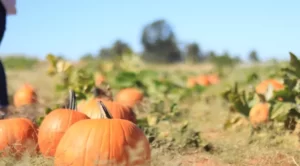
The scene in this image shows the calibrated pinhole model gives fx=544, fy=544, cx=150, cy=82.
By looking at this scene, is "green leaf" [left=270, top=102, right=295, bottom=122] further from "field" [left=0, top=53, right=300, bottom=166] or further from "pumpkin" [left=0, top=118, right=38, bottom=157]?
"pumpkin" [left=0, top=118, right=38, bottom=157]

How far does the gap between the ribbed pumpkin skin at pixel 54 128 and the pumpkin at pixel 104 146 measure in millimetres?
563

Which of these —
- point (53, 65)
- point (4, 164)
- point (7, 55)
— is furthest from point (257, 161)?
point (7, 55)

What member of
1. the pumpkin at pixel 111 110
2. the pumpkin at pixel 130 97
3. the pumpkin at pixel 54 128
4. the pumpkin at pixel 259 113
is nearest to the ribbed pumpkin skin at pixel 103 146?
the pumpkin at pixel 54 128

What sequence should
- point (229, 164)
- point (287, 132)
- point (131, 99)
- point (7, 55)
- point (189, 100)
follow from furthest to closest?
1. point (7, 55)
2. point (189, 100)
3. point (131, 99)
4. point (287, 132)
5. point (229, 164)

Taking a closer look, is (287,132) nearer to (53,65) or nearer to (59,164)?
(59,164)

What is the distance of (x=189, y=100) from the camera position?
9828mm

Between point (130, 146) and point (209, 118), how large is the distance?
4020 millimetres

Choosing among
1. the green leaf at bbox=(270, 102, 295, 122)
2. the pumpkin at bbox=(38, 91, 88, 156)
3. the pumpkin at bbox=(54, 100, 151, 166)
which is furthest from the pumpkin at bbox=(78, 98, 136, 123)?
the green leaf at bbox=(270, 102, 295, 122)

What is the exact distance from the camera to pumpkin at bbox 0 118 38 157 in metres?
3.86

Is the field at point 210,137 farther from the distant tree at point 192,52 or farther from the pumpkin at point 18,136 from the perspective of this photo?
the distant tree at point 192,52

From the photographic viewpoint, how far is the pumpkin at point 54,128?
3.96 m

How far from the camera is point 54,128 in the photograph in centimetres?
407

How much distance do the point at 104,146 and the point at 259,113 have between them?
286cm

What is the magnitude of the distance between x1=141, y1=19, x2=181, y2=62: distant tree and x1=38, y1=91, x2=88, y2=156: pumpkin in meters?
53.2
